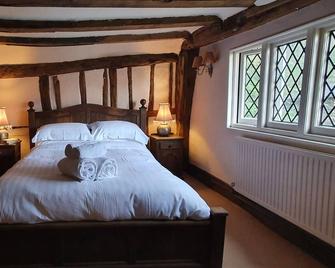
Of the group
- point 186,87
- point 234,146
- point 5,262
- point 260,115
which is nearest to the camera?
point 5,262

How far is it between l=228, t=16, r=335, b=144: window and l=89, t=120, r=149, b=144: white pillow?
1.23 metres

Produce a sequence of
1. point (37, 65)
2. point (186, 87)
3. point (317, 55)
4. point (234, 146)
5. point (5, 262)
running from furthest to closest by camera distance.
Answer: point (186, 87), point (37, 65), point (234, 146), point (317, 55), point (5, 262)

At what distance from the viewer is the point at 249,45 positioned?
3211mm

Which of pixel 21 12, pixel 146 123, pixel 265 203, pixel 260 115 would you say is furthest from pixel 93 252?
pixel 146 123

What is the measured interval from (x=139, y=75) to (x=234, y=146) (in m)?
1.98

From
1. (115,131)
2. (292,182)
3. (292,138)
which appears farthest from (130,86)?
(292,182)

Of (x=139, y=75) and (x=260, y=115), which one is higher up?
(x=139, y=75)

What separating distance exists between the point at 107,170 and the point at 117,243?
524mm

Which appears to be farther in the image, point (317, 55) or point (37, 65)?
point (37, 65)

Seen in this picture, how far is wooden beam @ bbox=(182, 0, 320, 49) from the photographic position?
2461 millimetres

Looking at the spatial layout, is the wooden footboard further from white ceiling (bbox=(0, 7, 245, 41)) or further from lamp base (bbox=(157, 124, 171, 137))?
lamp base (bbox=(157, 124, 171, 137))

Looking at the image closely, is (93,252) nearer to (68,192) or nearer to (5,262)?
(68,192)

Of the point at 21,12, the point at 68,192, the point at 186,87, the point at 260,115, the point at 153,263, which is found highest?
the point at 21,12

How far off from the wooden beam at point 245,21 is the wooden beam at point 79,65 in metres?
0.68
